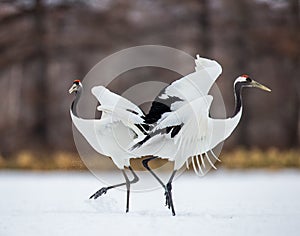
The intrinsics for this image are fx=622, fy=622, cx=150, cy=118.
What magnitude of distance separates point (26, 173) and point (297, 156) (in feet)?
22.0

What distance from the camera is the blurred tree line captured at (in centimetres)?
1875

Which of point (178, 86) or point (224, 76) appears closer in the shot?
point (178, 86)

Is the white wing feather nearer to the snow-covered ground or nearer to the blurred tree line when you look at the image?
the snow-covered ground

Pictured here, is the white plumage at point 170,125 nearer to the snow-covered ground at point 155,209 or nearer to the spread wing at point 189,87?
the spread wing at point 189,87

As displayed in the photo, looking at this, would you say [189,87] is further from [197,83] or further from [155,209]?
[155,209]

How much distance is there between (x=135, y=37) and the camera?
66.1ft

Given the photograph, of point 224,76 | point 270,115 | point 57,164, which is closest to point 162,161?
point 57,164

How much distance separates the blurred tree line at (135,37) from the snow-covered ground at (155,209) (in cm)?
679

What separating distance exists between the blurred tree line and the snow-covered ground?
6791 millimetres

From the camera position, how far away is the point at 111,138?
7922mm

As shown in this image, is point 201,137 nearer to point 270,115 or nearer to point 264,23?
point 264,23

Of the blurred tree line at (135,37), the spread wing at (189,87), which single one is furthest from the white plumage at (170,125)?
the blurred tree line at (135,37)

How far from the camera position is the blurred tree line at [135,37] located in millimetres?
18750

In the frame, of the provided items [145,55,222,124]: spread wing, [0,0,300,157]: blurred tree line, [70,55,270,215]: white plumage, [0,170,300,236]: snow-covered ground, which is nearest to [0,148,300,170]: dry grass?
[0,170,300,236]: snow-covered ground
